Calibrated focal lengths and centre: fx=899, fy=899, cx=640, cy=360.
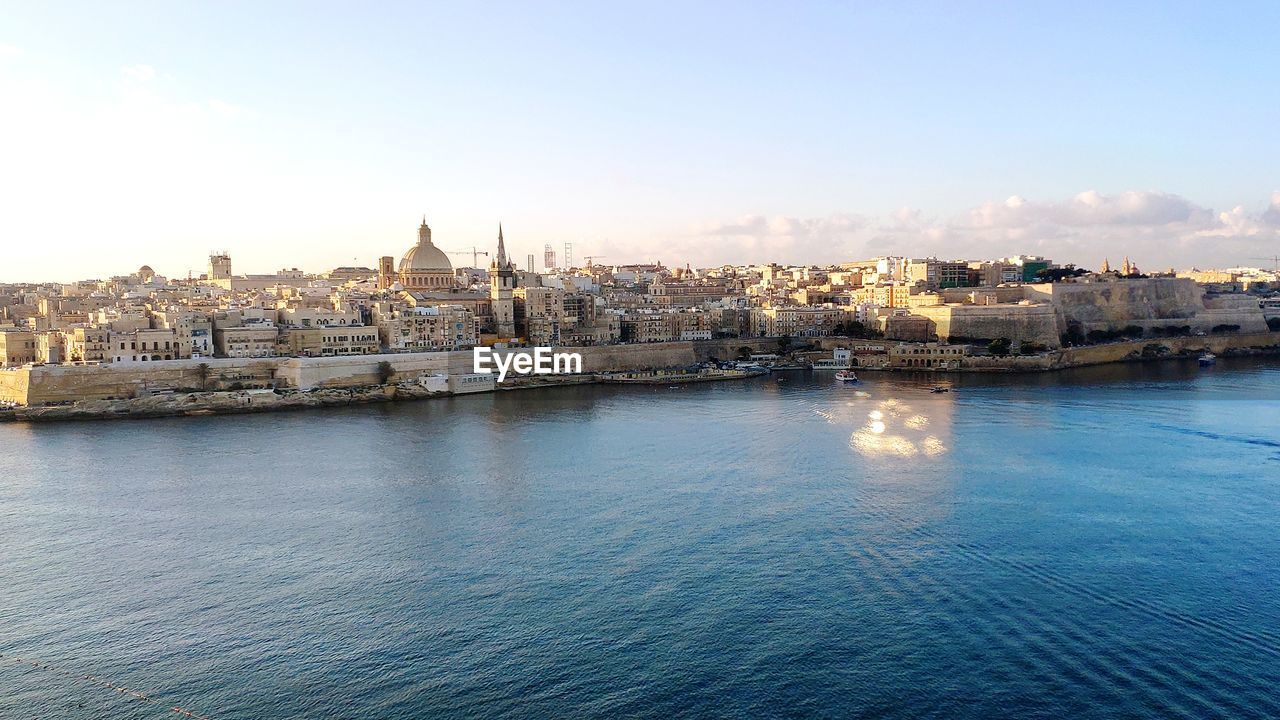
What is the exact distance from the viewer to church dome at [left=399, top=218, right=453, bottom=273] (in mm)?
27859

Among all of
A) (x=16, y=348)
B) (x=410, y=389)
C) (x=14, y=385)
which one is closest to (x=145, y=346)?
(x=14, y=385)

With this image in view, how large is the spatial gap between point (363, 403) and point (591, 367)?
6.71 m

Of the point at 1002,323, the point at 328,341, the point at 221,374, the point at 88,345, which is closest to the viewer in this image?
the point at 88,345

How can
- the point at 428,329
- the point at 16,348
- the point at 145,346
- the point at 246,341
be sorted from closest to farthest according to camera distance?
1. the point at 145,346
2. the point at 16,348
3. the point at 246,341
4. the point at 428,329

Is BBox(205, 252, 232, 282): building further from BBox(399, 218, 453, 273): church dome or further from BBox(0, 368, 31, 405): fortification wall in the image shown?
BBox(0, 368, 31, 405): fortification wall

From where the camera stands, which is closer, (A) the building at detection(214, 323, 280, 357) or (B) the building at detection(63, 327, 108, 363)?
(B) the building at detection(63, 327, 108, 363)

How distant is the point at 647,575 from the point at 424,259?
22484 mm

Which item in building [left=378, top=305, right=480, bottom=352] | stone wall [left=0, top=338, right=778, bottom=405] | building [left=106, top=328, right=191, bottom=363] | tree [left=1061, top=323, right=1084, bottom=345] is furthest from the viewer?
tree [left=1061, top=323, right=1084, bottom=345]

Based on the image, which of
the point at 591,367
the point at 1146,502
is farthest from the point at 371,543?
the point at 591,367

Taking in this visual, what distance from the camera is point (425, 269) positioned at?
1095 inches

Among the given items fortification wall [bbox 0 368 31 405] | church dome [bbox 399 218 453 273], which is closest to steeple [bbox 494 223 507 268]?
church dome [bbox 399 218 453 273]

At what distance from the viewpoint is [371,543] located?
8.11 m

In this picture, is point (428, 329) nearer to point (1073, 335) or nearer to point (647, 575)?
point (647, 575)

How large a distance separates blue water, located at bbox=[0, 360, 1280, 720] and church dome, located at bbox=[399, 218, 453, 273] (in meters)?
15.3
